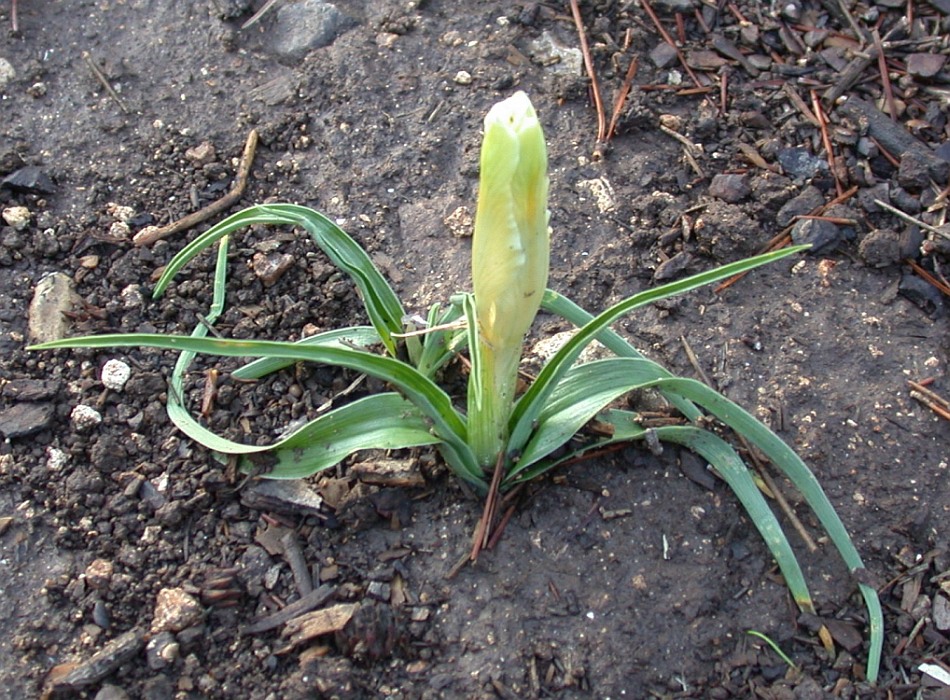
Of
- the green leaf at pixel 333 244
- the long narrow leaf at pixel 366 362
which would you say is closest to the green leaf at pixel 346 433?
the long narrow leaf at pixel 366 362

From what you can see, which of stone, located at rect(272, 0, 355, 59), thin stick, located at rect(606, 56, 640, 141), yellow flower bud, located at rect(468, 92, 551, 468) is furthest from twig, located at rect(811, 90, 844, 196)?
stone, located at rect(272, 0, 355, 59)

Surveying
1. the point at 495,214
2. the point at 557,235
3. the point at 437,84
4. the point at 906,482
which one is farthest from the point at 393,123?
the point at 906,482

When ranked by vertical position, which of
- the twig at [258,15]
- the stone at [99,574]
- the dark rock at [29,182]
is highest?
the twig at [258,15]

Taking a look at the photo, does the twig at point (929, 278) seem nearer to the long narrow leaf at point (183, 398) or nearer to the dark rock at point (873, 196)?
the dark rock at point (873, 196)

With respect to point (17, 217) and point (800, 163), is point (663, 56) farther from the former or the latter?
point (17, 217)

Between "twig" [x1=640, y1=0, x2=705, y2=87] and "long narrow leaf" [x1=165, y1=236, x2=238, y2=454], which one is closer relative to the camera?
"long narrow leaf" [x1=165, y1=236, x2=238, y2=454]

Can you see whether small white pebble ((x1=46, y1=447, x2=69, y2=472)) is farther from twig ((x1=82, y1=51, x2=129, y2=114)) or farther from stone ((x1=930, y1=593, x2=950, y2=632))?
stone ((x1=930, y1=593, x2=950, y2=632))
